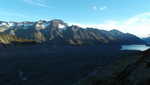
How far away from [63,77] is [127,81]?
3999 centimetres

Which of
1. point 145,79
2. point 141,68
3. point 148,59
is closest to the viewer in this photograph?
point 145,79

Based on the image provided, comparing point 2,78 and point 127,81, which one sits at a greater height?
point 127,81

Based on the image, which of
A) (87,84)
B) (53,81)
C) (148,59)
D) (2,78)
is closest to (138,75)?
(148,59)

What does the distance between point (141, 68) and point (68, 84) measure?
29.7 metres

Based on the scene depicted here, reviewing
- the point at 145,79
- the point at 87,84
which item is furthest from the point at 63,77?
the point at 145,79

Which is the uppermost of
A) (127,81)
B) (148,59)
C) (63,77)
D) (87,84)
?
(148,59)

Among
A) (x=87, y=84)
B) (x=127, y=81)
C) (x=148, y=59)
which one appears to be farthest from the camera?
(x=87, y=84)

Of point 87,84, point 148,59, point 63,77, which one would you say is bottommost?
point 63,77

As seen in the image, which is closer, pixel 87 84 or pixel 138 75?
pixel 138 75

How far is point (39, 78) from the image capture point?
190ft

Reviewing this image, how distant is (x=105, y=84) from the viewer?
28.0 meters

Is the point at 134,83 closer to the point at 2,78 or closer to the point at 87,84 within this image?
the point at 87,84

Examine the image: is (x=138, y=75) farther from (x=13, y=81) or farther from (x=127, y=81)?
(x=13, y=81)

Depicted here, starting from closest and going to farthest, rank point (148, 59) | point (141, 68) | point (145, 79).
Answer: point (145, 79) < point (141, 68) < point (148, 59)
